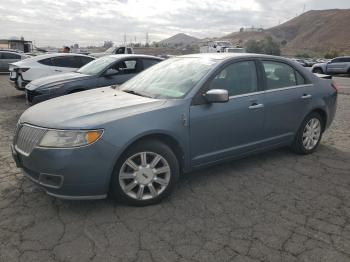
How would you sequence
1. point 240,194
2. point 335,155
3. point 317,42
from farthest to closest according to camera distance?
point 317,42 → point 335,155 → point 240,194

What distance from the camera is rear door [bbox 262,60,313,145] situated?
481 cm

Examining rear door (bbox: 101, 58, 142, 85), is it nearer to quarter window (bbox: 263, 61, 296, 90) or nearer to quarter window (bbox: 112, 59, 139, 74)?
quarter window (bbox: 112, 59, 139, 74)

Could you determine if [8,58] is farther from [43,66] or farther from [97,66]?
[97,66]

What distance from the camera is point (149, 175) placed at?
3.70m

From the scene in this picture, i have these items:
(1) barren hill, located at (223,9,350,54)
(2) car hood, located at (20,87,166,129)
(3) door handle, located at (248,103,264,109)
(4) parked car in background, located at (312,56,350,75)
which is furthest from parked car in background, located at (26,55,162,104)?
(1) barren hill, located at (223,9,350,54)

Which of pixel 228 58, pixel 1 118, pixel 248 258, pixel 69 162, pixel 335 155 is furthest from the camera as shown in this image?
pixel 1 118

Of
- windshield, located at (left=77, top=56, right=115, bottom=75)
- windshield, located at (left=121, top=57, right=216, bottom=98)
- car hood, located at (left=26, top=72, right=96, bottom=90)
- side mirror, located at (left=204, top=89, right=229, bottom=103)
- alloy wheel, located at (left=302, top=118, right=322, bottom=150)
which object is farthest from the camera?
windshield, located at (left=77, top=56, right=115, bottom=75)

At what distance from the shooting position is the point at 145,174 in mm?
3676

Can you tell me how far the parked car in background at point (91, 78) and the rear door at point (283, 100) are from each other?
3.99 m

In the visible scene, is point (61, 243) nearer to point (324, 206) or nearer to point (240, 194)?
point (240, 194)

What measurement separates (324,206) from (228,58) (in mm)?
2046

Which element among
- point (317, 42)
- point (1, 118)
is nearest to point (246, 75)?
point (1, 118)

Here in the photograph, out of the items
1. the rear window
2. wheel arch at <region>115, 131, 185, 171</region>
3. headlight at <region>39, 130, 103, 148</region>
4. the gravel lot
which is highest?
the rear window

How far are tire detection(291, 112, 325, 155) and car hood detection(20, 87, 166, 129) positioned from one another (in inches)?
97.2
